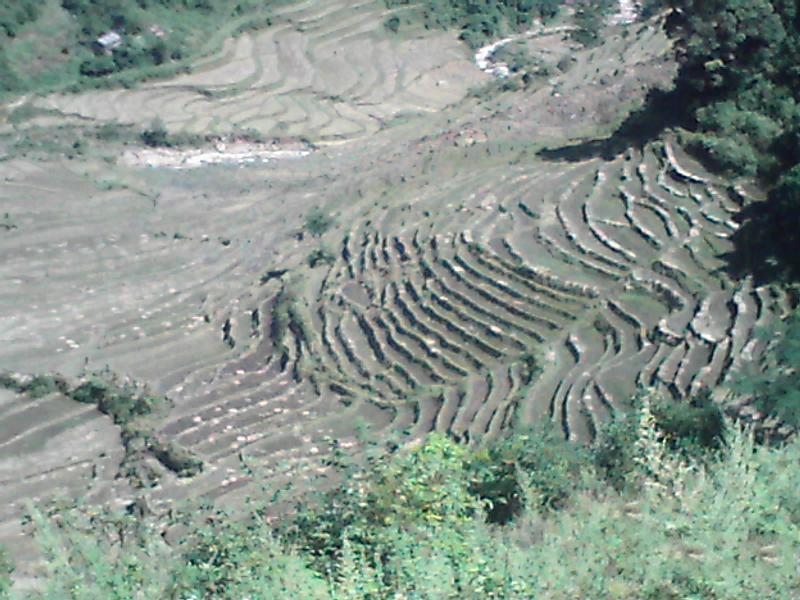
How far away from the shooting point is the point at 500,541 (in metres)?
6.11

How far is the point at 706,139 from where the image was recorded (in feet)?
61.0

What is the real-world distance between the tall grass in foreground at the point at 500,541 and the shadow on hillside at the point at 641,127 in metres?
12.8

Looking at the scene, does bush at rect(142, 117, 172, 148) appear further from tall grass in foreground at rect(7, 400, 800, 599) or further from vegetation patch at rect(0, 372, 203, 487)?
tall grass in foreground at rect(7, 400, 800, 599)

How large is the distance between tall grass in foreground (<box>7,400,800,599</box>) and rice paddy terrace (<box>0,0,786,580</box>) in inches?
130

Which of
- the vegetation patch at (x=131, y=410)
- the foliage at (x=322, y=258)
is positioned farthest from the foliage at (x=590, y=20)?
the vegetation patch at (x=131, y=410)

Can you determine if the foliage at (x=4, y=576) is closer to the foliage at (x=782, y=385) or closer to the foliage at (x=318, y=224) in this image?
the foliage at (x=782, y=385)

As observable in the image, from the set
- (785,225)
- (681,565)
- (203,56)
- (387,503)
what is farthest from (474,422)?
(203,56)

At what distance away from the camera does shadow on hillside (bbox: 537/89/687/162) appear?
2023cm

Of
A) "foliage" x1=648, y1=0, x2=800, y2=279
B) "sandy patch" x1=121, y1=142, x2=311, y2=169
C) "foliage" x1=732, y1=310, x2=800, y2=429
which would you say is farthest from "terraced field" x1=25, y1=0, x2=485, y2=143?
"foliage" x1=732, y1=310, x2=800, y2=429

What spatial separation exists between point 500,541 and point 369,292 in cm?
1258

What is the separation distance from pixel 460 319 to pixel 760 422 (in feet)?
26.1

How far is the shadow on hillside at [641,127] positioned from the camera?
66.4 ft

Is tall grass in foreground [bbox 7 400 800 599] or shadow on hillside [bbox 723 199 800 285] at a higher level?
Result: tall grass in foreground [bbox 7 400 800 599]

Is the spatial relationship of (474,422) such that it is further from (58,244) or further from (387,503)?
(58,244)
